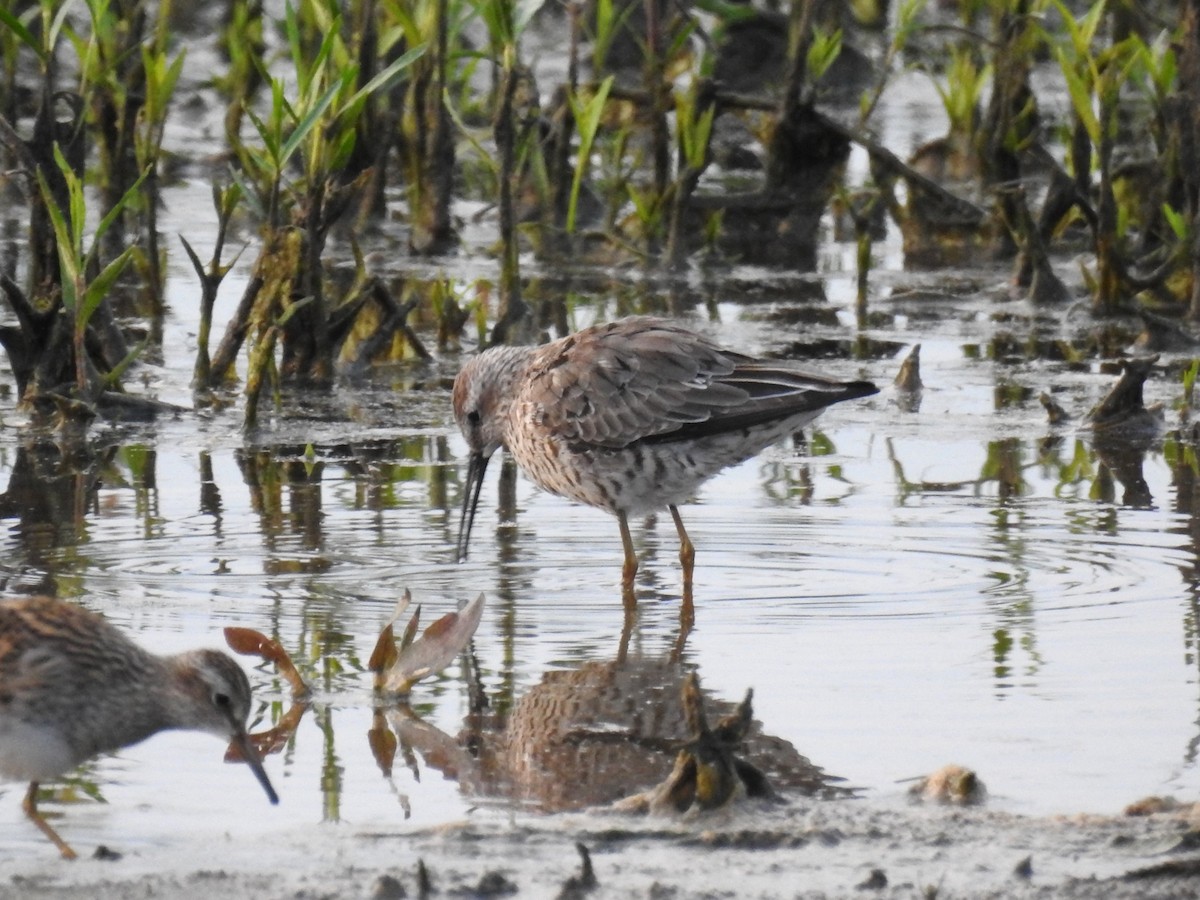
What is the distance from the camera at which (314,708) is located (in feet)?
19.4

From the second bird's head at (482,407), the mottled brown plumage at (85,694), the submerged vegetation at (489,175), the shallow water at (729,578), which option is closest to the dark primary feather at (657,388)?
the second bird's head at (482,407)

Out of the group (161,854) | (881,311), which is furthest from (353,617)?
(881,311)

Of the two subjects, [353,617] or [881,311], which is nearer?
[353,617]

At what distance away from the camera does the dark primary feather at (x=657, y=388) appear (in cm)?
752

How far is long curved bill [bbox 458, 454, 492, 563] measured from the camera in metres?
7.57

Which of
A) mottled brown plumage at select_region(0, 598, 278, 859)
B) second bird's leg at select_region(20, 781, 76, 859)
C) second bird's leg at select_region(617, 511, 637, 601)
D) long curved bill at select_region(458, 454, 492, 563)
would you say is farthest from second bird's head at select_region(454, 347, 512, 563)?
second bird's leg at select_region(20, 781, 76, 859)

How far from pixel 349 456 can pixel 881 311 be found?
4053mm

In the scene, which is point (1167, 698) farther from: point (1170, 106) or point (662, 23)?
point (662, 23)

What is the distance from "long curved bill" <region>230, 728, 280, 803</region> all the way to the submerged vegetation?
3.57 metres

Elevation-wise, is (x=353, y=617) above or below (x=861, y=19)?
below

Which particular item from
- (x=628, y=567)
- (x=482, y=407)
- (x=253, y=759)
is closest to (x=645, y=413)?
(x=628, y=567)

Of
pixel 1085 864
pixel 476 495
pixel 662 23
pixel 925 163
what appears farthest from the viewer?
pixel 925 163

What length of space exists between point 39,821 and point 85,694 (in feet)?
0.98

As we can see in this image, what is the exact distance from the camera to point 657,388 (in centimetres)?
776
